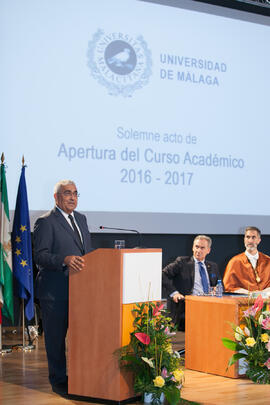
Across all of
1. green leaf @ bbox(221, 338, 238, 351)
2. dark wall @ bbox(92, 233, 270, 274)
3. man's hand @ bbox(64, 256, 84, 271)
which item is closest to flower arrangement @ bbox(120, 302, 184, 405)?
man's hand @ bbox(64, 256, 84, 271)

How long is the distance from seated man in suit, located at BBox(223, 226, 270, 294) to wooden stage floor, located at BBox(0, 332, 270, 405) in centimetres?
143

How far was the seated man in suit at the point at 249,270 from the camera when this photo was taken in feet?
21.7

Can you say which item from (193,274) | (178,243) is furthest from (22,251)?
(178,243)

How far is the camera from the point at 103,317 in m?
4.24

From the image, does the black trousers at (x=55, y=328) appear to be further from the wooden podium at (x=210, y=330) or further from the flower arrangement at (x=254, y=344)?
the wooden podium at (x=210, y=330)

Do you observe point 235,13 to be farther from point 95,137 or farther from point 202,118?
point 95,137

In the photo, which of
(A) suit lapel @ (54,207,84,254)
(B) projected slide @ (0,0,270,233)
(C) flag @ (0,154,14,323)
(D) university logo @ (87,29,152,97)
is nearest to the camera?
(A) suit lapel @ (54,207,84,254)

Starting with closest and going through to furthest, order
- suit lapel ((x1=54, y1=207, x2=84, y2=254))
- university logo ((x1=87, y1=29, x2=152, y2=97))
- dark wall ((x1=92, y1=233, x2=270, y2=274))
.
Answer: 1. suit lapel ((x1=54, y1=207, x2=84, y2=254))
2. university logo ((x1=87, y1=29, x2=152, y2=97))
3. dark wall ((x1=92, y1=233, x2=270, y2=274))

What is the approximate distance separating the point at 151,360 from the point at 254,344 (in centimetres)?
93

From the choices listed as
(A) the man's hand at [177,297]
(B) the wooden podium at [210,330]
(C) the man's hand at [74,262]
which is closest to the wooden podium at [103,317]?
(C) the man's hand at [74,262]

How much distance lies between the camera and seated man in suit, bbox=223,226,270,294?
6.62 metres

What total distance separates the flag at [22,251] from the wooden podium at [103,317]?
1799 mm

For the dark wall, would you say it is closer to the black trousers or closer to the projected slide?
the projected slide

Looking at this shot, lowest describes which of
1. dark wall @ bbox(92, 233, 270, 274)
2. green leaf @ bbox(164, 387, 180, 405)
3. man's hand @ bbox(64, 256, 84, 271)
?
green leaf @ bbox(164, 387, 180, 405)
